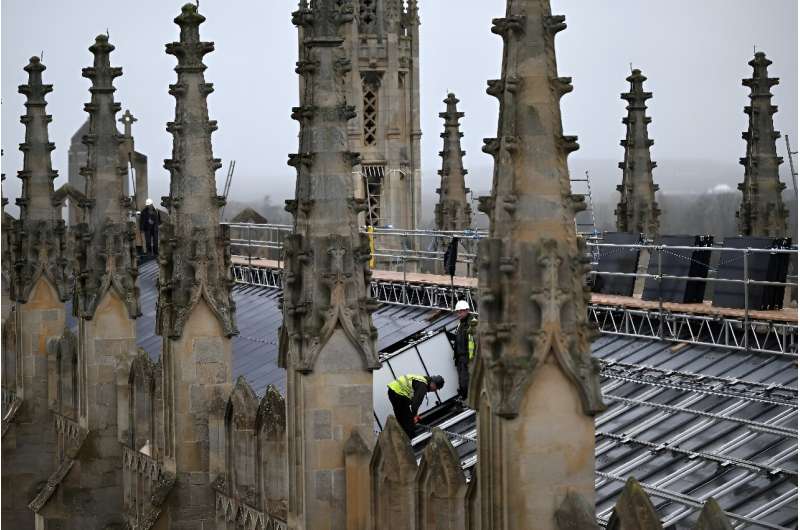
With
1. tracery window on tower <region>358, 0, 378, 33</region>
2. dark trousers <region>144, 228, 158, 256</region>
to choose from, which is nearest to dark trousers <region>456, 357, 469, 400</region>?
dark trousers <region>144, 228, 158, 256</region>

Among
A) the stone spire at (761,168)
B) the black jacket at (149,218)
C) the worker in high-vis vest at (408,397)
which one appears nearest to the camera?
the worker in high-vis vest at (408,397)

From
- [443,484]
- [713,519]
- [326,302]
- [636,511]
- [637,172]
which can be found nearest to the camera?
[713,519]

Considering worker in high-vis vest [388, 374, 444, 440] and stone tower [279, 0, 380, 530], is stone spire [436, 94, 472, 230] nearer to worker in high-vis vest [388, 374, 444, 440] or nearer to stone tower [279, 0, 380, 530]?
worker in high-vis vest [388, 374, 444, 440]

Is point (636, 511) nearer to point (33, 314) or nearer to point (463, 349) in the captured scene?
point (463, 349)

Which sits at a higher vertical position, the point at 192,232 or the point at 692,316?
the point at 192,232

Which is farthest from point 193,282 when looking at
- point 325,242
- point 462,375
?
point 325,242

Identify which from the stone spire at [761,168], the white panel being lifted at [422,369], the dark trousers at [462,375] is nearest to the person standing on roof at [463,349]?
the dark trousers at [462,375]

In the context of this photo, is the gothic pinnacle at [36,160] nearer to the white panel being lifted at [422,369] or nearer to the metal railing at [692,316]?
the metal railing at [692,316]

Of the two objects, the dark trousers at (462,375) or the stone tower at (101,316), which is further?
the stone tower at (101,316)

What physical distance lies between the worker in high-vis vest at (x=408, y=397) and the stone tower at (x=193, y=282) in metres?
4.16

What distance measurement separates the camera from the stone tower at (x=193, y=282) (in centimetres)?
3262

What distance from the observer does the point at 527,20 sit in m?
20.5

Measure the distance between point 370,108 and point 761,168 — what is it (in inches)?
1691

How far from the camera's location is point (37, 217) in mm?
46656
